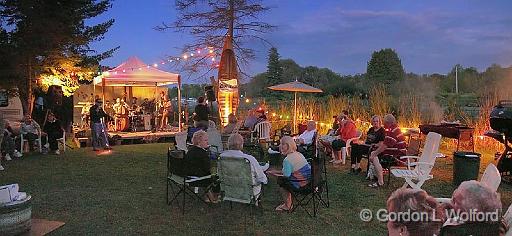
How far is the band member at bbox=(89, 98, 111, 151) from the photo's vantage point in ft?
34.9

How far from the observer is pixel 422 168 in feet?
19.6

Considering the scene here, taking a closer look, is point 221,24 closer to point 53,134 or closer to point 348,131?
point 53,134

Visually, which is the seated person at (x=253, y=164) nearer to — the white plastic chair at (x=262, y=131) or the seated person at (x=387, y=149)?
the seated person at (x=387, y=149)

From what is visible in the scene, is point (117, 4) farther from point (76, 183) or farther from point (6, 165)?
point (76, 183)

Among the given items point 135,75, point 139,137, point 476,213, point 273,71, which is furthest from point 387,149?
point 273,71

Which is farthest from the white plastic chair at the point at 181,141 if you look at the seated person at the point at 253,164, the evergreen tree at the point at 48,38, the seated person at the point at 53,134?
the evergreen tree at the point at 48,38

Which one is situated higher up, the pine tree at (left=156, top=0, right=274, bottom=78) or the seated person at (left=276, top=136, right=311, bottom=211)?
the pine tree at (left=156, top=0, right=274, bottom=78)

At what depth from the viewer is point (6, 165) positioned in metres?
8.57

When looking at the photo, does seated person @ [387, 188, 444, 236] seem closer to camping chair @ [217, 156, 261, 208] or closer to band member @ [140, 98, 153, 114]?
camping chair @ [217, 156, 261, 208]

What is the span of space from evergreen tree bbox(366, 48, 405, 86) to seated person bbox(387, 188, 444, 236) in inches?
1002

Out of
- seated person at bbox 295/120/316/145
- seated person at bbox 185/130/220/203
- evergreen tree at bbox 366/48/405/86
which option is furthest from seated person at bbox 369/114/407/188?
evergreen tree at bbox 366/48/405/86

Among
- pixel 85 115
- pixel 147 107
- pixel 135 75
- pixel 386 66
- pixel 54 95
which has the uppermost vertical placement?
pixel 386 66

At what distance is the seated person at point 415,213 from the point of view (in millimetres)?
2307

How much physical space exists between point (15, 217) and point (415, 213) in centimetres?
368
